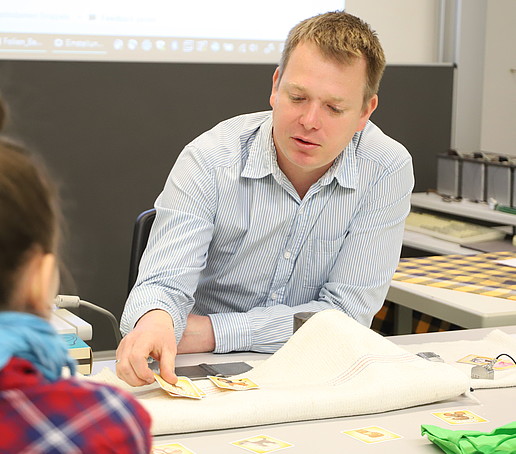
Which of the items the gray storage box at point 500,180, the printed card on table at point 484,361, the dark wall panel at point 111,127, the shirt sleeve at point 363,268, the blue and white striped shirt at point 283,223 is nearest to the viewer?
the printed card on table at point 484,361

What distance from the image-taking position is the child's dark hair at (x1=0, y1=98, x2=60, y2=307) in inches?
Result: 26.3

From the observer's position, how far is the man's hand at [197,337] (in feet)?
5.80

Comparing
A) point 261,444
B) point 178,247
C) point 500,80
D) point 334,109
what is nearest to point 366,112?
point 334,109

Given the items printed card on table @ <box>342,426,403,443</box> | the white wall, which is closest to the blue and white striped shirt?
printed card on table @ <box>342,426,403,443</box>

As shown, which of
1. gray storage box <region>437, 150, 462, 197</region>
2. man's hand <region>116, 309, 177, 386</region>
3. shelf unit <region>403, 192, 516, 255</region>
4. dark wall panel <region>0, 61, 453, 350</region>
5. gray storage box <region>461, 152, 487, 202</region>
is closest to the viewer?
man's hand <region>116, 309, 177, 386</region>

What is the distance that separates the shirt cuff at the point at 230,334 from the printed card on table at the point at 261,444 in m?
0.45

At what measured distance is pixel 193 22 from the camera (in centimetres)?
388

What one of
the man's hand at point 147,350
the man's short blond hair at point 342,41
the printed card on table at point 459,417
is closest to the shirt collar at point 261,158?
the man's short blond hair at point 342,41

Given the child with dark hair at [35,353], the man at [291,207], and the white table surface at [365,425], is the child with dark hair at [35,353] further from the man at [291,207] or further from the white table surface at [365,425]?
the man at [291,207]

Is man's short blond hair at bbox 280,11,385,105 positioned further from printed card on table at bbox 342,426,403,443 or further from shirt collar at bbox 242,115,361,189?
printed card on table at bbox 342,426,403,443

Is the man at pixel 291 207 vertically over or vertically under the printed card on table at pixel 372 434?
over

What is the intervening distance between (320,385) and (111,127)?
8.14 ft

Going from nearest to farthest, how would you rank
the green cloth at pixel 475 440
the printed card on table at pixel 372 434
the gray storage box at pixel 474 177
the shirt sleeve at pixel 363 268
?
the green cloth at pixel 475 440, the printed card on table at pixel 372 434, the shirt sleeve at pixel 363 268, the gray storage box at pixel 474 177

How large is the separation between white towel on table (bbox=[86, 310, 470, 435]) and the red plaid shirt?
585 millimetres
